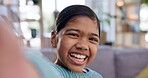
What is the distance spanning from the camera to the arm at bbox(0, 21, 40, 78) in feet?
0.58

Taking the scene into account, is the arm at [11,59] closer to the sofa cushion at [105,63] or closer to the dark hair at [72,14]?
the dark hair at [72,14]

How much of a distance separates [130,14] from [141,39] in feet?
2.64

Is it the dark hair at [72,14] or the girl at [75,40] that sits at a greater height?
the dark hair at [72,14]

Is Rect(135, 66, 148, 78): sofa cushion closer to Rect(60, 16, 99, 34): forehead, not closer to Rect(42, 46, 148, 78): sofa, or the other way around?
Rect(42, 46, 148, 78): sofa

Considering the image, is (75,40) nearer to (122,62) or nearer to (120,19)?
(122,62)

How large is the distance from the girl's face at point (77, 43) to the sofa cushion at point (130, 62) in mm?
1572

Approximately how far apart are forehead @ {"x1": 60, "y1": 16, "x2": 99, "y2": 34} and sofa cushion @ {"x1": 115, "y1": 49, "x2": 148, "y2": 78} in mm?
1573

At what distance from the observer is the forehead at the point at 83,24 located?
0.46m

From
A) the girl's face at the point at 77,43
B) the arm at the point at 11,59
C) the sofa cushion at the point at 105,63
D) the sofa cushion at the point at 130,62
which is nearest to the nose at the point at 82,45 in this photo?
the girl's face at the point at 77,43

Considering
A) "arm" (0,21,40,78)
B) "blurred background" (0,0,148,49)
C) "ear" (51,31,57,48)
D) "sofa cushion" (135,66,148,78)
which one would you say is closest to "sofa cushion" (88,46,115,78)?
"sofa cushion" (135,66,148,78)

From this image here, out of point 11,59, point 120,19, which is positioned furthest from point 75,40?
point 120,19

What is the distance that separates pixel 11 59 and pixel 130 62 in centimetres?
188

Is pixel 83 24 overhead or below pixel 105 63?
overhead

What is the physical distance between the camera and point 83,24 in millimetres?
461
